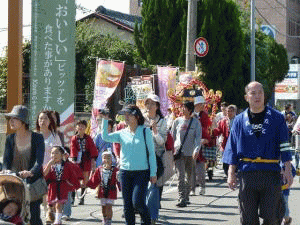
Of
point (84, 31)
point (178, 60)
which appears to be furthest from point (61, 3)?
point (84, 31)

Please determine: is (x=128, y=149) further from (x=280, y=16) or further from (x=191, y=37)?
(x=280, y=16)

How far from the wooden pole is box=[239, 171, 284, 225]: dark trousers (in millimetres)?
4517

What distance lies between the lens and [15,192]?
7.14 m

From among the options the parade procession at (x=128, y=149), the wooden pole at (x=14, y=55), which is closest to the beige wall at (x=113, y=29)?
the parade procession at (x=128, y=149)

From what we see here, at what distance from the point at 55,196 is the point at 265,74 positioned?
33.9 metres

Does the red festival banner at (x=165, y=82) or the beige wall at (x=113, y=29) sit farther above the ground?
the beige wall at (x=113, y=29)

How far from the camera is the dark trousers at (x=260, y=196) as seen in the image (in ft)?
24.2

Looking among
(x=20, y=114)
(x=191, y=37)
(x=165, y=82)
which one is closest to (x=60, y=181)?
(x=20, y=114)

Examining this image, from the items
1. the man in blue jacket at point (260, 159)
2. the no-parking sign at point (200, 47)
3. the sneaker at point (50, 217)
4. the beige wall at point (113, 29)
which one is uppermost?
the beige wall at point (113, 29)

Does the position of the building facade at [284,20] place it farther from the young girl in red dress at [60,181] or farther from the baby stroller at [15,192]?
the baby stroller at [15,192]

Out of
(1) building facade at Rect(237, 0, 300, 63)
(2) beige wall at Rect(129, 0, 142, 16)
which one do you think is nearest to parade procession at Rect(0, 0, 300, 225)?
(1) building facade at Rect(237, 0, 300, 63)

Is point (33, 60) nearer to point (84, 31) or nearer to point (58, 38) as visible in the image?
point (58, 38)

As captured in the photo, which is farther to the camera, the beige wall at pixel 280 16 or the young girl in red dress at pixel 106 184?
the beige wall at pixel 280 16

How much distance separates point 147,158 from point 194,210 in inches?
135
